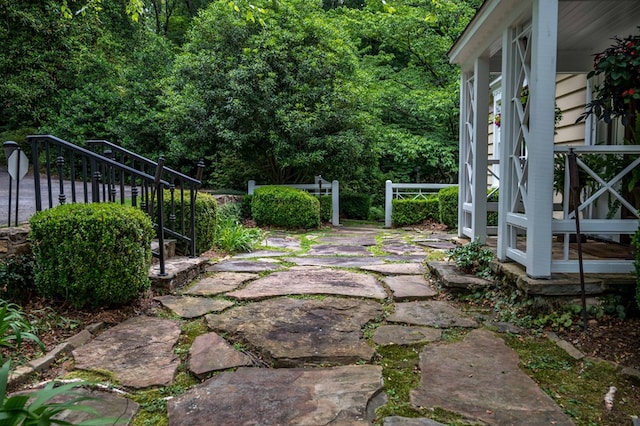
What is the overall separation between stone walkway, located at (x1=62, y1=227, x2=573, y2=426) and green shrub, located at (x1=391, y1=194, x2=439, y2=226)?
5.83 metres

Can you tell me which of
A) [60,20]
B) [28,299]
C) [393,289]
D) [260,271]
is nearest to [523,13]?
[393,289]

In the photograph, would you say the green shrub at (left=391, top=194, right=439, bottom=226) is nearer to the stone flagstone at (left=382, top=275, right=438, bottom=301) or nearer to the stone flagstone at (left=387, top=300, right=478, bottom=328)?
the stone flagstone at (left=382, top=275, right=438, bottom=301)

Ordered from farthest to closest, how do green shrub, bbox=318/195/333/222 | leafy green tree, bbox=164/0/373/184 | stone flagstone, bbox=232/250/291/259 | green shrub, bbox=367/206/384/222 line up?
green shrub, bbox=367/206/384/222 → green shrub, bbox=318/195/333/222 → leafy green tree, bbox=164/0/373/184 → stone flagstone, bbox=232/250/291/259

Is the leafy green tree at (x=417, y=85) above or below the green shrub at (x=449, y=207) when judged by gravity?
above

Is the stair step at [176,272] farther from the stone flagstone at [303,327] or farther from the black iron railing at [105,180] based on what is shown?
the stone flagstone at [303,327]

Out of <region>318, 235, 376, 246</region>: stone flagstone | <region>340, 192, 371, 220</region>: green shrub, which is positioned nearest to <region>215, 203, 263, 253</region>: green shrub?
<region>318, 235, 376, 246</region>: stone flagstone

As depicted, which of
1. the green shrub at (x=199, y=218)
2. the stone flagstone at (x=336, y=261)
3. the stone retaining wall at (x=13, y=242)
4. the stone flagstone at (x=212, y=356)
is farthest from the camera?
the stone flagstone at (x=336, y=261)

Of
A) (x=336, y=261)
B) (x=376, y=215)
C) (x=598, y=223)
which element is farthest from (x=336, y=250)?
(x=376, y=215)

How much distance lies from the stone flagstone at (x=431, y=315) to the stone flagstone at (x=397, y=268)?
96 centimetres

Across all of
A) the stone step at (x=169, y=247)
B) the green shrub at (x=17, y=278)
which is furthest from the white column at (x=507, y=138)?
the green shrub at (x=17, y=278)

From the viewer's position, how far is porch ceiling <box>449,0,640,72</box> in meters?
3.40

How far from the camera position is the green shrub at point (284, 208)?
8172mm

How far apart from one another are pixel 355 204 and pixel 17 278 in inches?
372

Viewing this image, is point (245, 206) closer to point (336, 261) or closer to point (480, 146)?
point (336, 261)
